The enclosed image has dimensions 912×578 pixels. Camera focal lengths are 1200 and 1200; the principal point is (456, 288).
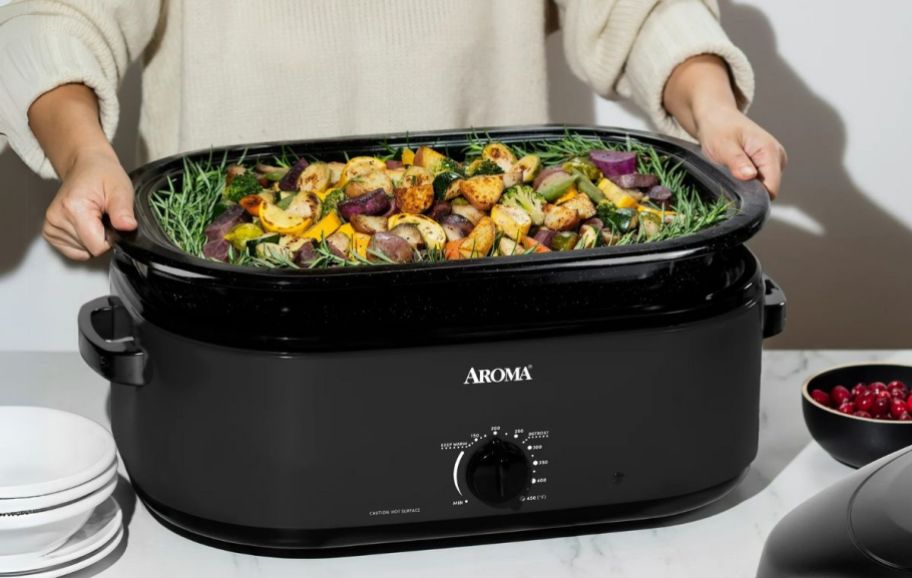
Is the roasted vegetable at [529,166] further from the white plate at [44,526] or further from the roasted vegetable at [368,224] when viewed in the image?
the white plate at [44,526]

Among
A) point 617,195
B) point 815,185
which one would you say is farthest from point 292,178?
point 815,185

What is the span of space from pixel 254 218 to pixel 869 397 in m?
0.67

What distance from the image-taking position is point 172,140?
1884mm

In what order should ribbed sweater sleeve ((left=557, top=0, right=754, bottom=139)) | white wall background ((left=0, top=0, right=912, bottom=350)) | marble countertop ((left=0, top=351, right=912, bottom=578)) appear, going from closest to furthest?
1. marble countertop ((left=0, top=351, right=912, bottom=578))
2. ribbed sweater sleeve ((left=557, top=0, right=754, bottom=139))
3. white wall background ((left=0, top=0, right=912, bottom=350))

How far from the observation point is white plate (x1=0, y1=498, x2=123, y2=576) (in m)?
1.04

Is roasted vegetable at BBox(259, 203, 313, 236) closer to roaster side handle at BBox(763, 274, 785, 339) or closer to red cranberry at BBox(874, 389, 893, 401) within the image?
roaster side handle at BBox(763, 274, 785, 339)

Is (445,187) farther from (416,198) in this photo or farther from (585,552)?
(585,552)

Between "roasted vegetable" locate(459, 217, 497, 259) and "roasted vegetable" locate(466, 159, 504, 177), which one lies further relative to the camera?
"roasted vegetable" locate(466, 159, 504, 177)

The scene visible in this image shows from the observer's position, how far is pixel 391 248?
1.12m

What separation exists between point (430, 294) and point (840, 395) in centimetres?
53

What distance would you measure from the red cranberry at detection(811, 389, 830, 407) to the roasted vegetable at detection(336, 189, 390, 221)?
50 centimetres

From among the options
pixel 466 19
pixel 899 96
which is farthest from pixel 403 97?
pixel 899 96

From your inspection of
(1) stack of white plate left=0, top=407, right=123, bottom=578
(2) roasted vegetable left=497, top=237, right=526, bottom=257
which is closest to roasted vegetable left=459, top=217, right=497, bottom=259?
(2) roasted vegetable left=497, top=237, right=526, bottom=257

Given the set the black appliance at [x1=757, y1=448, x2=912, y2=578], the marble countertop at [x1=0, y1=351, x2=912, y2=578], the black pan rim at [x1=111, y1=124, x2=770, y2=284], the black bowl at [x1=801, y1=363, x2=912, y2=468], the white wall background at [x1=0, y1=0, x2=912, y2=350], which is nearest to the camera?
→ the black appliance at [x1=757, y1=448, x2=912, y2=578]
